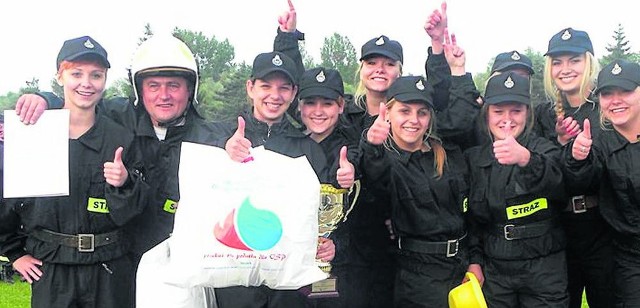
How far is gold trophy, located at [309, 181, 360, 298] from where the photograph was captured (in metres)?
4.98

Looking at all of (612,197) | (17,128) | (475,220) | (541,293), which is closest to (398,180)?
(475,220)

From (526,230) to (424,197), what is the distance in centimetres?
87

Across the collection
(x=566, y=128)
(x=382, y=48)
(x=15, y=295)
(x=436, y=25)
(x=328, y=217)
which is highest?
(x=436, y=25)

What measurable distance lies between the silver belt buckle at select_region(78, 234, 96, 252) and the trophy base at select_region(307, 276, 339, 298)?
1679 millimetres

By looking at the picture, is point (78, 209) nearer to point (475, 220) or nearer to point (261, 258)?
point (261, 258)

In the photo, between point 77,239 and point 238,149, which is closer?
point 238,149

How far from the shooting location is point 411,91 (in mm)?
5480

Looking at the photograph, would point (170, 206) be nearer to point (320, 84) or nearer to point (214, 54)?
point (320, 84)

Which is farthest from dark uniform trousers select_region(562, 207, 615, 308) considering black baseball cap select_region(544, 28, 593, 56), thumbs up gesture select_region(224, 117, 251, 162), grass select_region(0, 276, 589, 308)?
grass select_region(0, 276, 589, 308)

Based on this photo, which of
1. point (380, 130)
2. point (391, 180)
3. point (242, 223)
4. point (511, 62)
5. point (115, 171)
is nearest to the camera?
point (242, 223)

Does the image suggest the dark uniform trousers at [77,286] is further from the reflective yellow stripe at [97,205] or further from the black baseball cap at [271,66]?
the black baseball cap at [271,66]

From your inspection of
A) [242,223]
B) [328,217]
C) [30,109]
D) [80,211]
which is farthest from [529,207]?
[30,109]

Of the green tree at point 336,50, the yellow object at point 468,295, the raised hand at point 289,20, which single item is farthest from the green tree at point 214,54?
the yellow object at point 468,295

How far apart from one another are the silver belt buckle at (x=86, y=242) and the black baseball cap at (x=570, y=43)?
4.35m
